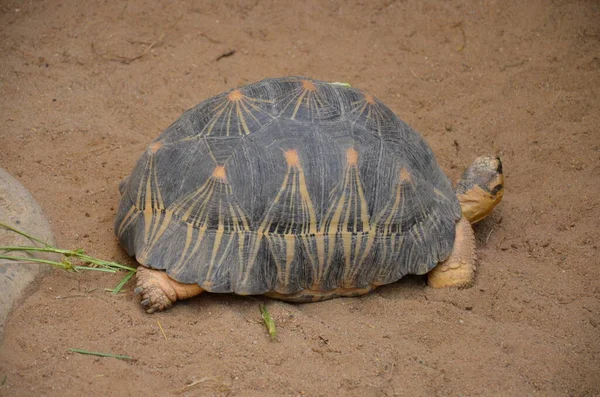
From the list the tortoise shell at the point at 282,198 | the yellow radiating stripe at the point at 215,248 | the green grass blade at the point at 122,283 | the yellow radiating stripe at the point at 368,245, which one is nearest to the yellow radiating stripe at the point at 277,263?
the tortoise shell at the point at 282,198

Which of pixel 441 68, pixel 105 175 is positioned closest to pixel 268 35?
pixel 441 68

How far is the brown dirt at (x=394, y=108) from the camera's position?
3936mm

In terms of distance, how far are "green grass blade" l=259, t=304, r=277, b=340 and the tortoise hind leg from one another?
42cm

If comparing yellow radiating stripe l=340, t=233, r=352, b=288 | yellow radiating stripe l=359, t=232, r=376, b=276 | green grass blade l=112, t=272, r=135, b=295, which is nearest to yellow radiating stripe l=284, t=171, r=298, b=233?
yellow radiating stripe l=340, t=233, r=352, b=288

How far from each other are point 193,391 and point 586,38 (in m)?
A: 5.68

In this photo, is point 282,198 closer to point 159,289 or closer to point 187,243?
point 187,243

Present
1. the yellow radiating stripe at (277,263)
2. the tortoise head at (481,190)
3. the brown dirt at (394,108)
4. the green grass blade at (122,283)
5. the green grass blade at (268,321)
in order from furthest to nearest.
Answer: the tortoise head at (481,190), the green grass blade at (122,283), the yellow radiating stripe at (277,263), the green grass blade at (268,321), the brown dirt at (394,108)

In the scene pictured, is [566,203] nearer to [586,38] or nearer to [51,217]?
[586,38]


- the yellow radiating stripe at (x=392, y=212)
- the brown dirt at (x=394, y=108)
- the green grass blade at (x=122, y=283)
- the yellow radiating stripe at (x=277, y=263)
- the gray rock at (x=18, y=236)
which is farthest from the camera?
the yellow radiating stripe at (x=392, y=212)

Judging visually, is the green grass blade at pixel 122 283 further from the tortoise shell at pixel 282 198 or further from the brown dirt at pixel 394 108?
the tortoise shell at pixel 282 198

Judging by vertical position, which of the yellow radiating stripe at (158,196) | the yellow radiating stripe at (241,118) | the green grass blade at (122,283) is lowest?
the green grass blade at (122,283)

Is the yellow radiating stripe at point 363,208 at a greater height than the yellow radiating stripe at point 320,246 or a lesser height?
greater

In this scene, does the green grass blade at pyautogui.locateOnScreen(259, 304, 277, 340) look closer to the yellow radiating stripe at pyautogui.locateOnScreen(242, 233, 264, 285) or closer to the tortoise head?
the yellow radiating stripe at pyautogui.locateOnScreen(242, 233, 264, 285)

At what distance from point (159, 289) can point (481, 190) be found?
249 centimetres
